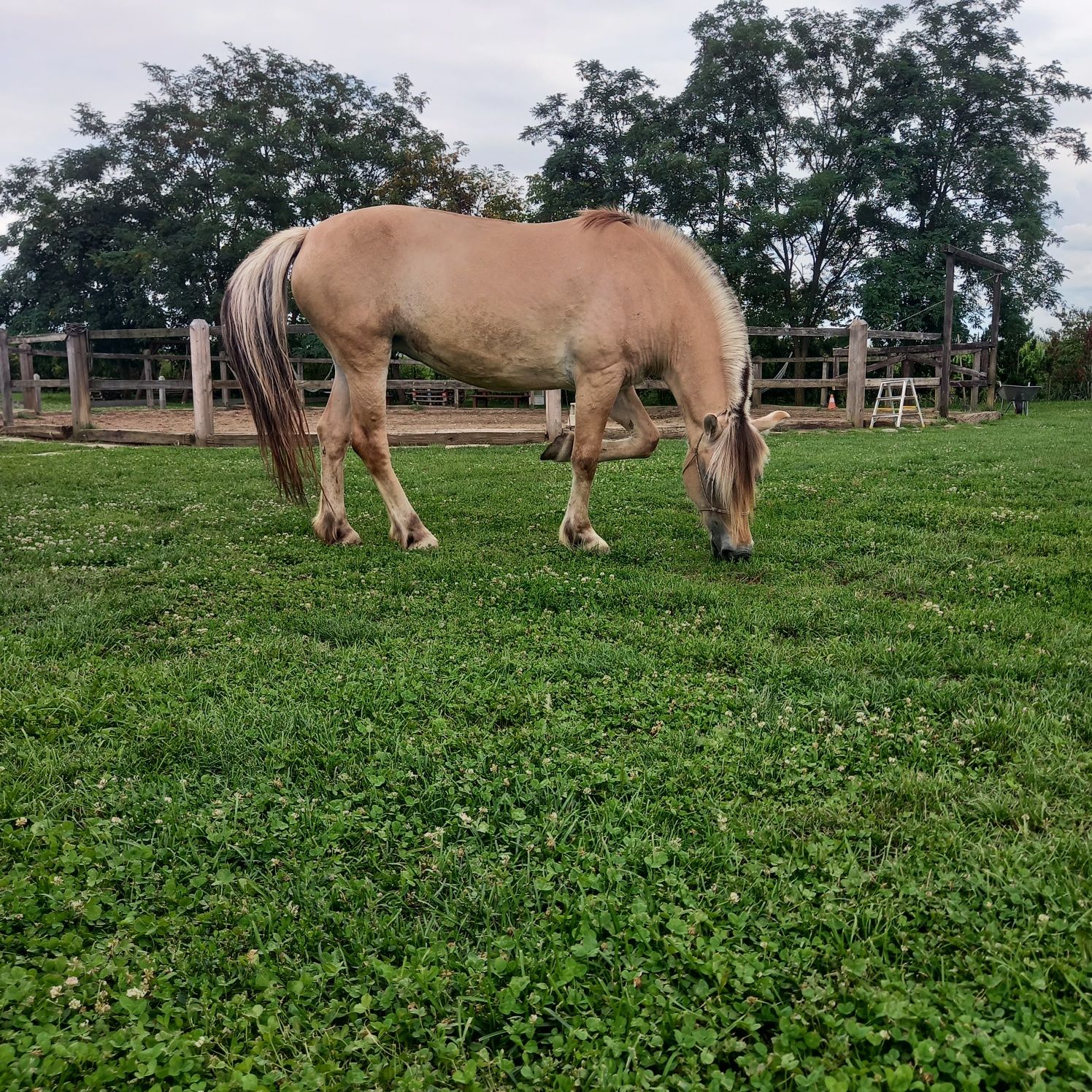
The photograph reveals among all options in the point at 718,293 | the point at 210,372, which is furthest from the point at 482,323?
the point at 210,372

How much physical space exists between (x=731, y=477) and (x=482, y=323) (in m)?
2.09

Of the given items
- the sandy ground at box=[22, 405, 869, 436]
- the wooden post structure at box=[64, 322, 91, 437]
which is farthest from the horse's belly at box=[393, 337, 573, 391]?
the wooden post structure at box=[64, 322, 91, 437]

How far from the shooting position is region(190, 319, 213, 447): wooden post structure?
12883 millimetres

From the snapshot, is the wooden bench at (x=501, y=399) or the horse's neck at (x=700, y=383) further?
the wooden bench at (x=501, y=399)

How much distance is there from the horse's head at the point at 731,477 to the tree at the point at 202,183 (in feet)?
95.5

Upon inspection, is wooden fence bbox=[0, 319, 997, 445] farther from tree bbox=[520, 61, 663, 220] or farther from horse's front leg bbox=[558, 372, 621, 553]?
tree bbox=[520, 61, 663, 220]

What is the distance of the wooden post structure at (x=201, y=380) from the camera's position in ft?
42.3

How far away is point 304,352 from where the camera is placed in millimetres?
30891

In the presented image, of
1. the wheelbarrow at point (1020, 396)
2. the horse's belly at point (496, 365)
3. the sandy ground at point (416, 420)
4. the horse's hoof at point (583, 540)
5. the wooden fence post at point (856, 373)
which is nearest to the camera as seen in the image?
the horse's hoof at point (583, 540)

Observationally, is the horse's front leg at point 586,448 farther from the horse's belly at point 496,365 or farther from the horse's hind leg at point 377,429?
the horse's hind leg at point 377,429

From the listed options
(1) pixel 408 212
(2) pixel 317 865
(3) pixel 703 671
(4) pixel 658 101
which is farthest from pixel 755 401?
(2) pixel 317 865

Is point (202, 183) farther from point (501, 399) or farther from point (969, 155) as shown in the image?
point (969, 155)

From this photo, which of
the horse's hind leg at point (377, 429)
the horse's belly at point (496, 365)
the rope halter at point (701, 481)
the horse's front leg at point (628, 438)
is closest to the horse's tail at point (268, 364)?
the horse's hind leg at point (377, 429)

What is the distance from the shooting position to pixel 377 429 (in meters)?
5.76
